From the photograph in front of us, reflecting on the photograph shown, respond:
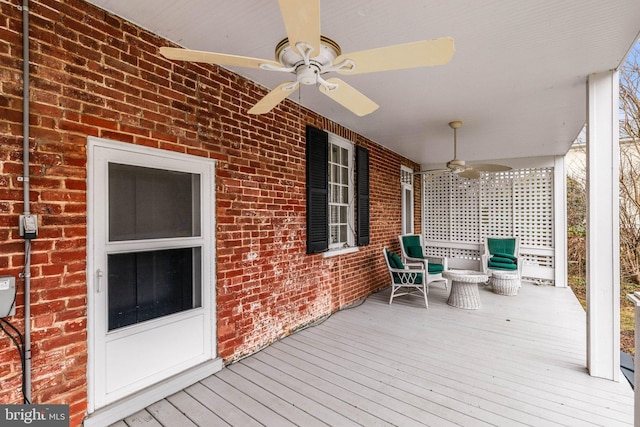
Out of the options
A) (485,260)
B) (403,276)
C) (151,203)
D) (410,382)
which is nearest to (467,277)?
(403,276)

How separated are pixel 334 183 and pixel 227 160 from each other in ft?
6.76

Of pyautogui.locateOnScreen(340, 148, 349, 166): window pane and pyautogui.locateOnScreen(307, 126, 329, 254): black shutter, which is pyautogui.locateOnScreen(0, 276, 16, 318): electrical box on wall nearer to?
pyautogui.locateOnScreen(307, 126, 329, 254): black shutter

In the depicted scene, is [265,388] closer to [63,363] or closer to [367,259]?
[63,363]

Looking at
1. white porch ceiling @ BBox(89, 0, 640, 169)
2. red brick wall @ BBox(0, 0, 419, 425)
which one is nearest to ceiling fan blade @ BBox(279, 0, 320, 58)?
white porch ceiling @ BBox(89, 0, 640, 169)

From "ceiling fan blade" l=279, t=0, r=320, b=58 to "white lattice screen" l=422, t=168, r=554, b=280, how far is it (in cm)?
682

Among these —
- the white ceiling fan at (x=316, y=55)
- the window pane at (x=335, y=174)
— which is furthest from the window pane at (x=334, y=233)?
the white ceiling fan at (x=316, y=55)

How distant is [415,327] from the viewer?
3834 millimetres

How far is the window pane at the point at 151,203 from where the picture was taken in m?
2.16

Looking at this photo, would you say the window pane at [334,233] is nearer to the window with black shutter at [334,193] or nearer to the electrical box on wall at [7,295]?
the window with black shutter at [334,193]

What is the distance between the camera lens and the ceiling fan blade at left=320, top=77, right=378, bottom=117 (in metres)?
1.87

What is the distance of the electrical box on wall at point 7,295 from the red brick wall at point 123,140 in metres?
0.06

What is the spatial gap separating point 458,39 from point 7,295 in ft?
10.9

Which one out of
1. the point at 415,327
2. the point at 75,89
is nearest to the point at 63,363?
the point at 75,89

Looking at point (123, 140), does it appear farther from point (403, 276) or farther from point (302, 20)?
point (403, 276)
